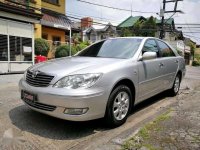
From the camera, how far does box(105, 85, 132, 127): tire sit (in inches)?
163

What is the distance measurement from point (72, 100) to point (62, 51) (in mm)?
15082

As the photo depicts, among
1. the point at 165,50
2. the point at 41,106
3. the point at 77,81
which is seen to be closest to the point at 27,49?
the point at 165,50

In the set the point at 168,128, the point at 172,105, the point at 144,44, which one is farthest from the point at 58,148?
the point at 172,105

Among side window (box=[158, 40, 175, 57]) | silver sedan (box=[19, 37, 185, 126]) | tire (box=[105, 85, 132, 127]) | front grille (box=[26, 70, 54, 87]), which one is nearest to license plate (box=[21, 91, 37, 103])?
silver sedan (box=[19, 37, 185, 126])

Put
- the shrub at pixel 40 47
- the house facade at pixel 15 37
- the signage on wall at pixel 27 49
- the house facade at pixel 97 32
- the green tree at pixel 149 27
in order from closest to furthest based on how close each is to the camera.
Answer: the house facade at pixel 15 37
the signage on wall at pixel 27 49
the shrub at pixel 40 47
the green tree at pixel 149 27
the house facade at pixel 97 32

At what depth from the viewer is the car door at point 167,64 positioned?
5961mm

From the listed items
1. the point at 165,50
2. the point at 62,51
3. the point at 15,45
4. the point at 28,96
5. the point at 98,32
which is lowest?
the point at 28,96

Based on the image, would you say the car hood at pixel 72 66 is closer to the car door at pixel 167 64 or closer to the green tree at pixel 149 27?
the car door at pixel 167 64

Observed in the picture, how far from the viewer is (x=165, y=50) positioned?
20.9 ft

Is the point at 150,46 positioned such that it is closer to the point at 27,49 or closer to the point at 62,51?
the point at 27,49

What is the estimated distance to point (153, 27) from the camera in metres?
38.9

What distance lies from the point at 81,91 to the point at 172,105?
3.01 metres

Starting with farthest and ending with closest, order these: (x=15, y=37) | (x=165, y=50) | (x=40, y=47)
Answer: (x=40, y=47)
(x=15, y=37)
(x=165, y=50)

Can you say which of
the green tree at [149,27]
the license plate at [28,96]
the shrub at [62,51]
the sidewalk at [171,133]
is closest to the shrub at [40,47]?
the shrub at [62,51]
